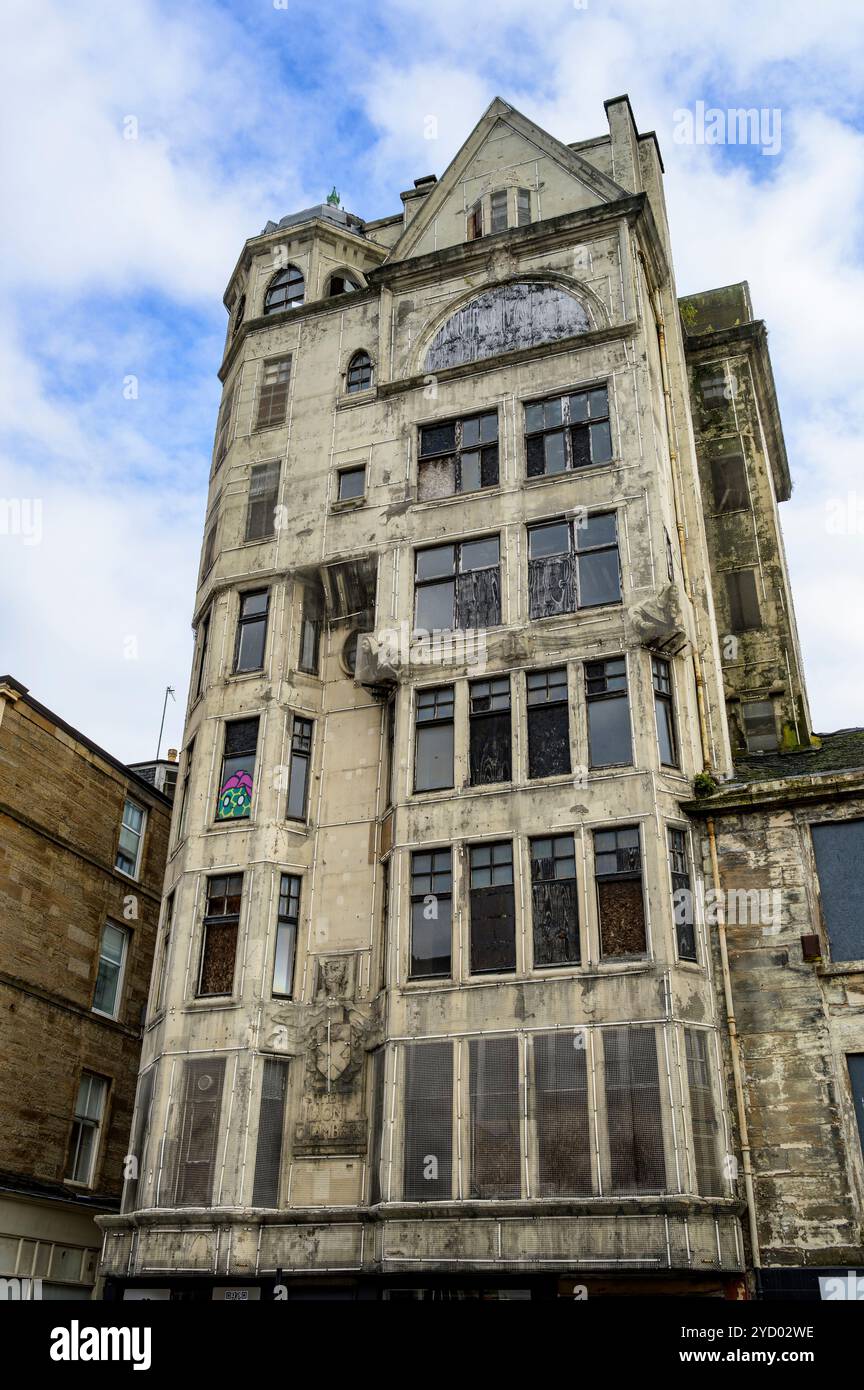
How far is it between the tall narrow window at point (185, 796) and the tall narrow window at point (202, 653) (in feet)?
5.28

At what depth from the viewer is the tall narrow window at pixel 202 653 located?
31.4 metres

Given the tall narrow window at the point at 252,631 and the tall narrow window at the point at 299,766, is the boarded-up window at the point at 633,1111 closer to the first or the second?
the tall narrow window at the point at 299,766

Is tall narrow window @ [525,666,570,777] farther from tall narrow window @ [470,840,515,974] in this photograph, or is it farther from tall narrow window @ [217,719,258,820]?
tall narrow window @ [217,719,258,820]

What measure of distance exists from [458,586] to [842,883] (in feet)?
36.9

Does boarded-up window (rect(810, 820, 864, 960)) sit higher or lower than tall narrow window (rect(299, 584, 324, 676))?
lower

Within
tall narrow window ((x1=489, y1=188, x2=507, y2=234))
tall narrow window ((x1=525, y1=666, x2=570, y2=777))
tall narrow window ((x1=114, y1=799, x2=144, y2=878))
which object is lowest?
tall narrow window ((x1=525, y1=666, x2=570, y2=777))

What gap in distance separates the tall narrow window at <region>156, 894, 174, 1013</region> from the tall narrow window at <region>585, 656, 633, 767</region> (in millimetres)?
10758

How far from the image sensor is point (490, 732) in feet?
88.0

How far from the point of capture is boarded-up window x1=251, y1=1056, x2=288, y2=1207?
23.9m

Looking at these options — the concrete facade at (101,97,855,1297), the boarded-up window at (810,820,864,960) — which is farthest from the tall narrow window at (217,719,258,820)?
the boarded-up window at (810,820,864,960)

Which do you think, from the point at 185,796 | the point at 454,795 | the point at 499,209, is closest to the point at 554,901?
the point at 454,795

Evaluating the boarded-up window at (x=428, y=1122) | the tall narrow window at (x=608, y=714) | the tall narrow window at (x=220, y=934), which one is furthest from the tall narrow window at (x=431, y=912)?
the tall narrow window at (x=220, y=934)

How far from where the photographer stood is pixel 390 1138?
23.3 metres
